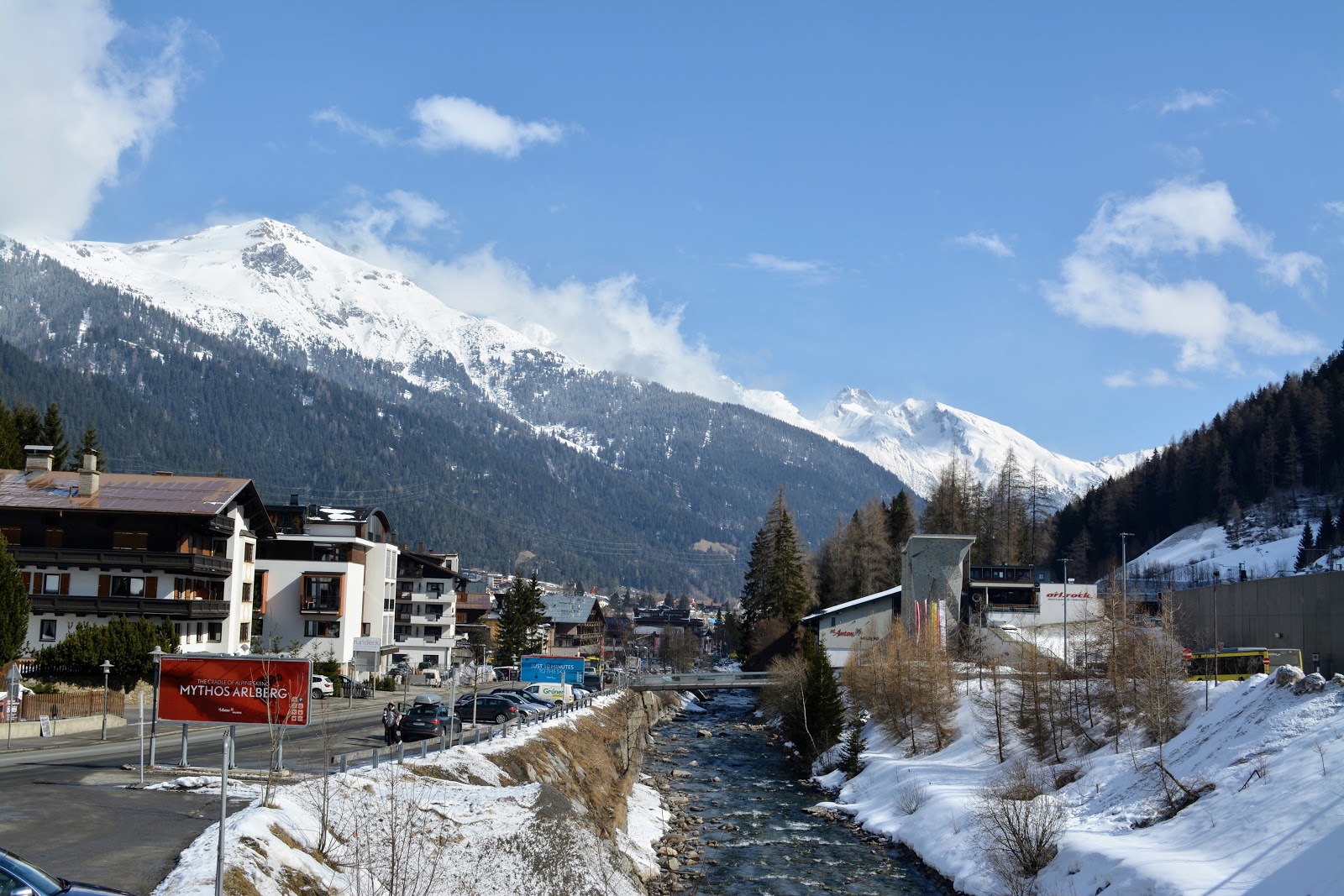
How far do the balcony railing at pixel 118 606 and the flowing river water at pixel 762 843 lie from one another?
106ft

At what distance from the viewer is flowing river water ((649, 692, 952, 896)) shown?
4266 centimetres

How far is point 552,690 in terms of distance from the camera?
86.3 meters

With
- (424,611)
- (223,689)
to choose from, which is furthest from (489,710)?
(424,611)

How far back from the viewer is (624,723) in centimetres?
7788

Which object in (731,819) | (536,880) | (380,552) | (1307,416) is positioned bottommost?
(731,819)

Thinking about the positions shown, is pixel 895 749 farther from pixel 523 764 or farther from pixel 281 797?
pixel 281 797

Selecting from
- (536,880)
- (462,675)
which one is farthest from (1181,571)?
(536,880)

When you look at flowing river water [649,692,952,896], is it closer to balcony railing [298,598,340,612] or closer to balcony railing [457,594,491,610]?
balcony railing [298,598,340,612]

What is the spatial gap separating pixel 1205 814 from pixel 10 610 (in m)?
55.3

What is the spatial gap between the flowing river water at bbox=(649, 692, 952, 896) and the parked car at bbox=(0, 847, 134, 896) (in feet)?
88.2

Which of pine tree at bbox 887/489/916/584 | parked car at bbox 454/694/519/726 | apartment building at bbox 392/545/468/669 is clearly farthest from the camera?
pine tree at bbox 887/489/916/584

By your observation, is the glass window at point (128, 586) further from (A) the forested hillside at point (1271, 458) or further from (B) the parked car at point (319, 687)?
(A) the forested hillside at point (1271, 458)

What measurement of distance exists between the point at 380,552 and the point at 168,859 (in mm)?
87906

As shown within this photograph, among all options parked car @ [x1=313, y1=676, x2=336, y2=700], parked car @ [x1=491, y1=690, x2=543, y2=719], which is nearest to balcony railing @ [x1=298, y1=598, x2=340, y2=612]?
parked car @ [x1=313, y1=676, x2=336, y2=700]
